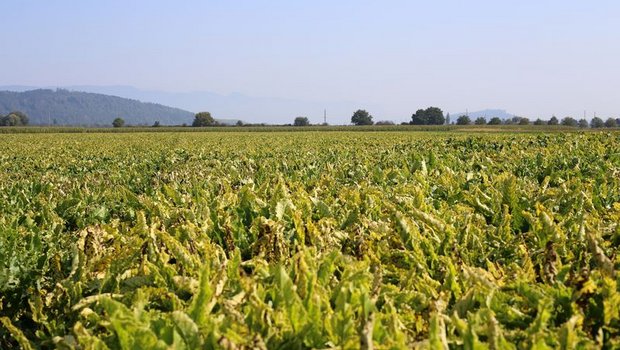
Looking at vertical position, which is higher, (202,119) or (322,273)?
(202,119)

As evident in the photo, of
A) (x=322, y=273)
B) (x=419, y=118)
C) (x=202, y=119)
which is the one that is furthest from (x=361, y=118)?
(x=322, y=273)

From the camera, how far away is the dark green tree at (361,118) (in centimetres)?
15662

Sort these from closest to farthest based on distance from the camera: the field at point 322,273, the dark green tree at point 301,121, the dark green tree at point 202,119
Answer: the field at point 322,273, the dark green tree at point 202,119, the dark green tree at point 301,121

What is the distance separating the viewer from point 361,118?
6186 inches

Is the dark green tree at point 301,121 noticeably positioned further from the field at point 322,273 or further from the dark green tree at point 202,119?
the field at point 322,273

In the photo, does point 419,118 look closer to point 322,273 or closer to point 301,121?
point 301,121

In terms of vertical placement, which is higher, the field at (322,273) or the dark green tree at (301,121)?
the dark green tree at (301,121)

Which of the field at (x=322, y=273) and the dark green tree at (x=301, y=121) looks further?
the dark green tree at (x=301, y=121)

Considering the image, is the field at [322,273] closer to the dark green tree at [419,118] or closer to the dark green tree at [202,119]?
the dark green tree at [202,119]

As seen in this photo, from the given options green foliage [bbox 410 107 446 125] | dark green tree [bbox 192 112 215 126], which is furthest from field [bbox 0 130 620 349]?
green foliage [bbox 410 107 446 125]

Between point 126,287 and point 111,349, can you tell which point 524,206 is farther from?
point 111,349

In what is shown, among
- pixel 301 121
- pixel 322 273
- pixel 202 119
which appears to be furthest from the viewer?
pixel 301 121

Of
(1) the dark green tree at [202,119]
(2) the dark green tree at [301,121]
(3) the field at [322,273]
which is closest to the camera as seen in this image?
(3) the field at [322,273]

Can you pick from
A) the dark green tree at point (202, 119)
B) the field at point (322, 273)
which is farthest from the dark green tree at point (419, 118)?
the field at point (322, 273)
